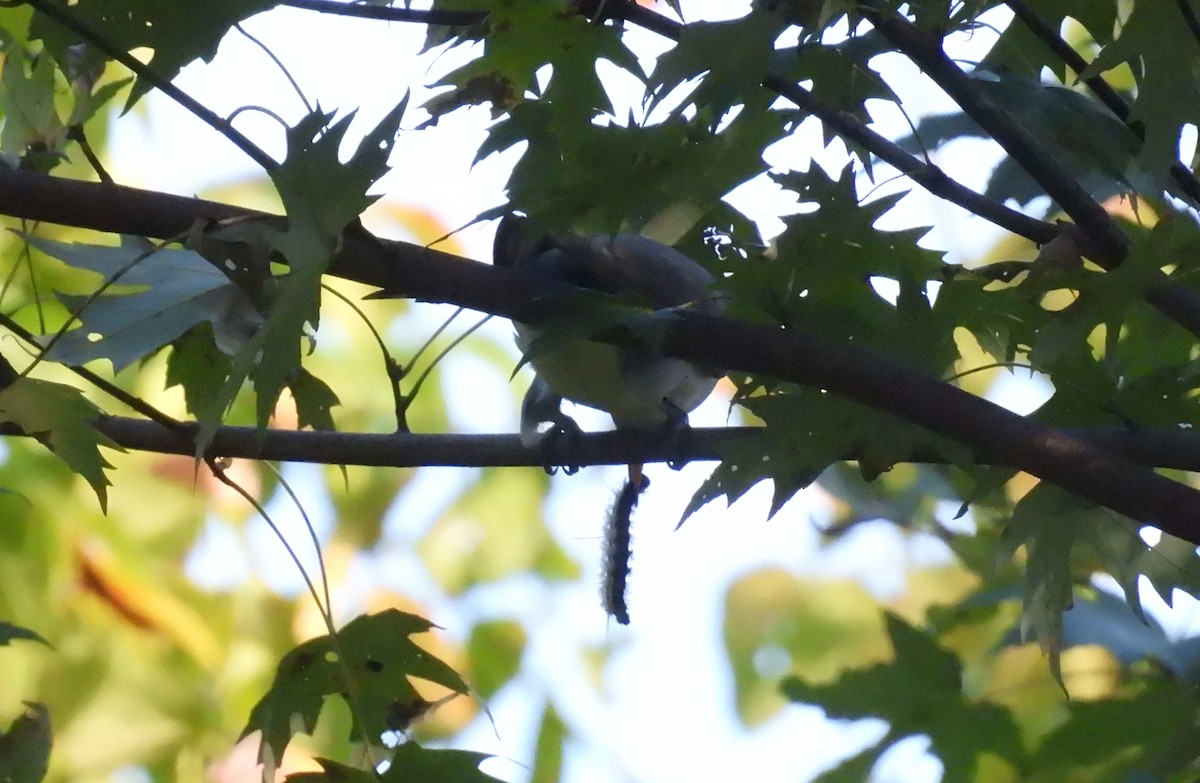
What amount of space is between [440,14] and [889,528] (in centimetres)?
104

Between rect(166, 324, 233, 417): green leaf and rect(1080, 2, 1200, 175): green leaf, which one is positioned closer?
rect(1080, 2, 1200, 175): green leaf

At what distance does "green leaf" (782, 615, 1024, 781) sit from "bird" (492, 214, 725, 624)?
21 cm

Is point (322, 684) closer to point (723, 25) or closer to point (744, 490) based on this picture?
point (744, 490)

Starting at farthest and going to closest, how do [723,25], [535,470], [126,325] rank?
[535,470] → [126,325] → [723,25]

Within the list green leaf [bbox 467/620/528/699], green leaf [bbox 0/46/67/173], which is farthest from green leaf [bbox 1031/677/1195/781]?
green leaf [bbox 467/620/528/699]

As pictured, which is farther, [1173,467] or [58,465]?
[58,465]

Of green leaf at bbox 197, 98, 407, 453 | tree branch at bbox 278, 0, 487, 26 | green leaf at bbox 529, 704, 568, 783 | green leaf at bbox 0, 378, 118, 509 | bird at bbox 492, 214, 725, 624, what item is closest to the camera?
green leaf at bbox 197, 98, 407, 453

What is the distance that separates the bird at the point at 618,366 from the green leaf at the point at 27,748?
1.36ft

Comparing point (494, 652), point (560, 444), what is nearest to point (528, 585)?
point (494, 652)

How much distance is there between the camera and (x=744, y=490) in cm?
75

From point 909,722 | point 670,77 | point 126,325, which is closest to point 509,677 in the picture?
point 909,722

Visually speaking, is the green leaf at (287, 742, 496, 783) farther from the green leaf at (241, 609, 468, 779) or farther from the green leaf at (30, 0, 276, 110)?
the green leaf at (30, 0, 276, 110)

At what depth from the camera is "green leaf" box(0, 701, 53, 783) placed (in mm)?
848

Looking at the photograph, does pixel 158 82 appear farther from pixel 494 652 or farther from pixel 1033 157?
pixel 494 652
